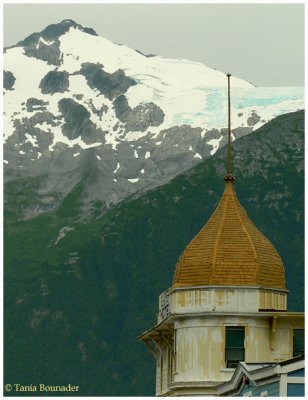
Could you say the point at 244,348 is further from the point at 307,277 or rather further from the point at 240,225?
the point at 307,277

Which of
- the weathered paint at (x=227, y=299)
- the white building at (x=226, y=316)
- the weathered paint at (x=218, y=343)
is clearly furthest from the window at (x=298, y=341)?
the weathered paint at (x=227, y=299)

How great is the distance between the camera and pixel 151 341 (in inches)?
4026

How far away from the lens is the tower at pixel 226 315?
8344cm

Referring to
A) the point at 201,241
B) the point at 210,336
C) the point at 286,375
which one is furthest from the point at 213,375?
the point at 286,375

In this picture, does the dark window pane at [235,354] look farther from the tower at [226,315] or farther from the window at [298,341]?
the window at [298,341]

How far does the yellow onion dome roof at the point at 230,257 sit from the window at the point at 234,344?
216 cm

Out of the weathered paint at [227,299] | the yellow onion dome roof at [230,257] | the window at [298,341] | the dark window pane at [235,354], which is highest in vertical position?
the yellow onion dome roof at [230,257]

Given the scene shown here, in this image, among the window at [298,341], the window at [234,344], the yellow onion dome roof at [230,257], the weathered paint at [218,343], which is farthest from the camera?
the yellow onion dome roof at [230,257]

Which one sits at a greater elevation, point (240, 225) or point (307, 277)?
point (240, 225)

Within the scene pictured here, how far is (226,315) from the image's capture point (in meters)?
83.5

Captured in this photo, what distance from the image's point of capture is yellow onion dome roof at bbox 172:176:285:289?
84.7 m

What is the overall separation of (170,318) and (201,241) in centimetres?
465

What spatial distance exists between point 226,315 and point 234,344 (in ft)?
4.95

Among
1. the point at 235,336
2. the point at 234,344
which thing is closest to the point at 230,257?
the point at 235,336
